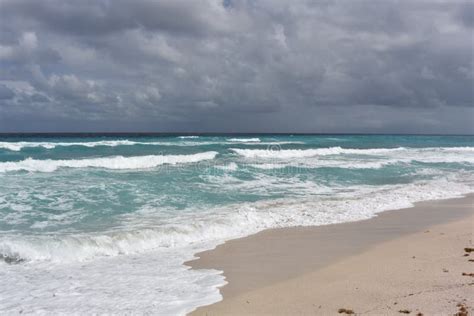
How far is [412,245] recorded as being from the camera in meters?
7.21

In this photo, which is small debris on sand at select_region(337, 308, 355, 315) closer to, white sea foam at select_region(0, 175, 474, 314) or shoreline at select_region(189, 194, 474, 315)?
shoreline at select_region(189, 194, 474, 315)

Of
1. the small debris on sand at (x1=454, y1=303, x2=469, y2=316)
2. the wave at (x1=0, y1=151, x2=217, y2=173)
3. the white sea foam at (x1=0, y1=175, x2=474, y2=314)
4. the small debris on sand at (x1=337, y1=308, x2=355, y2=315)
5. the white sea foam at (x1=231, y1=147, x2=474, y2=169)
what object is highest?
the white sea foam at (x1=231, y1=147, x2=474, y2=169)

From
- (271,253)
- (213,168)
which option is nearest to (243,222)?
(271,253)

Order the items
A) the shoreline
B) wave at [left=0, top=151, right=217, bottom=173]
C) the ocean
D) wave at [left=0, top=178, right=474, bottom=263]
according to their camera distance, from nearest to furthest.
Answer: the shoreline → the ocean → wave at [left=0, top=178, right=474, bottom=263] → wave at [left=0, top=151, right=217, bottom=173]

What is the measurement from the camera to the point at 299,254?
6.86m

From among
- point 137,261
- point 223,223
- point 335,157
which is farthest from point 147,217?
point 335,157

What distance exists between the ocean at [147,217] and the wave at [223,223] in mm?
23

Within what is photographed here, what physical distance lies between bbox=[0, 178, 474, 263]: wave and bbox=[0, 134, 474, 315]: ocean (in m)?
0.02

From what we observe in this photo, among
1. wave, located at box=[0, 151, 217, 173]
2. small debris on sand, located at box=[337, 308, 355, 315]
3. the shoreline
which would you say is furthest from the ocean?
small debris on sand, located at box=[337, 308, 355, 315]

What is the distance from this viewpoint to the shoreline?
479cm

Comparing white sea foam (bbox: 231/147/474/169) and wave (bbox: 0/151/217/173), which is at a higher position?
white sea foam (bbox: 231/147/474/169)

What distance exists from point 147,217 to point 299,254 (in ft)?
14.1

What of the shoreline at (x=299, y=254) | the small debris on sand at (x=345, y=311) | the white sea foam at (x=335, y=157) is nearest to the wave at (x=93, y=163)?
the white sea foam at (x=335, y=157)

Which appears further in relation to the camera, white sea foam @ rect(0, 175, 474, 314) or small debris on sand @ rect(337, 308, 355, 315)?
white sea foam @ rect(0, 175, 474, 314)
